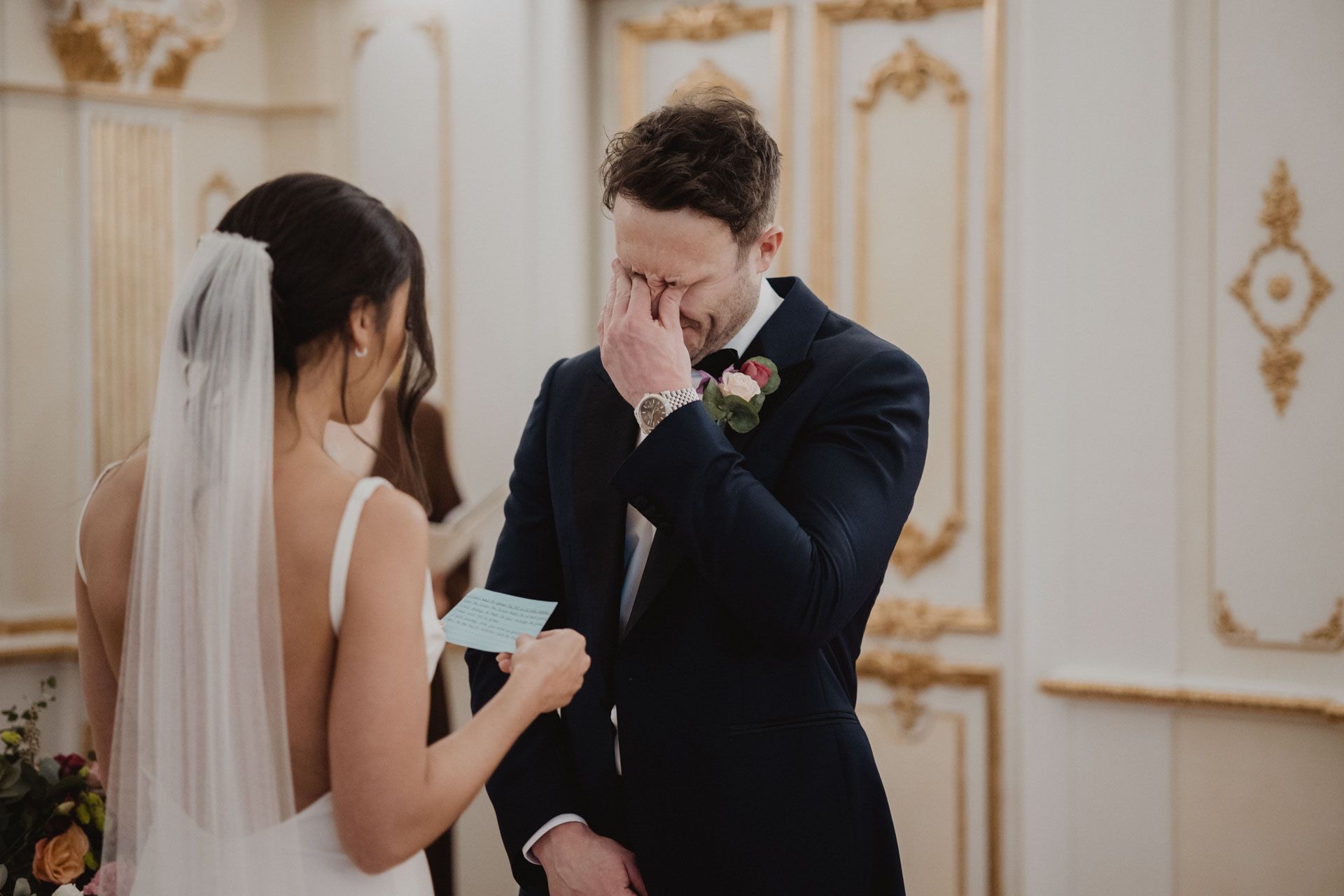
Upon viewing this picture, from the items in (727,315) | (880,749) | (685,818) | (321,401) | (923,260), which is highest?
(923,260)

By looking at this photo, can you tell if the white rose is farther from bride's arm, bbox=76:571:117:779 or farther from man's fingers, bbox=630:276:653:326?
bride's arm, bbox=76:571:117:779

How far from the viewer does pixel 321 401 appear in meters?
1.45

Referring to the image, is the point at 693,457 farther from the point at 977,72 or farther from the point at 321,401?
the point at 977,72

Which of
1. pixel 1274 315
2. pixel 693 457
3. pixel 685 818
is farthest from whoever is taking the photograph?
pixel 1274 315

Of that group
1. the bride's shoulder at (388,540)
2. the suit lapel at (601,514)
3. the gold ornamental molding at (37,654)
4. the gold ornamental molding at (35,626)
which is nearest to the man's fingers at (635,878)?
the suit lapel at (601,514)

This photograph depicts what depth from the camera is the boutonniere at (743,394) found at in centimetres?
174

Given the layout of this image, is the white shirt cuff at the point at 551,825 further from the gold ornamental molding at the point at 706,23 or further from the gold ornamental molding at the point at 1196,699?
the gold ornamental molding at the point at 706,23

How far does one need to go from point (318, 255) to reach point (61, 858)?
4.17 ft

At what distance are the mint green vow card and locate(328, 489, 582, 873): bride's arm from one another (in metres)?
0.12

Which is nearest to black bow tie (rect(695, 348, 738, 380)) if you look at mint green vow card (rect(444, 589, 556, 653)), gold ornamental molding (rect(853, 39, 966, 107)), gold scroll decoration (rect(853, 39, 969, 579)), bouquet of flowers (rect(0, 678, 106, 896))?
mint green vow card (rect(444, 589, 556, 653))

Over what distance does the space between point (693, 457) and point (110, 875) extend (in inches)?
37.0

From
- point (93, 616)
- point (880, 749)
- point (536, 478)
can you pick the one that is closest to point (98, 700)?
point (93, 616)

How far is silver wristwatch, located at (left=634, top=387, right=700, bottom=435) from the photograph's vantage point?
5.38ft

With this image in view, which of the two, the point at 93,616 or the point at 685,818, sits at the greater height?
the point at 93,616
